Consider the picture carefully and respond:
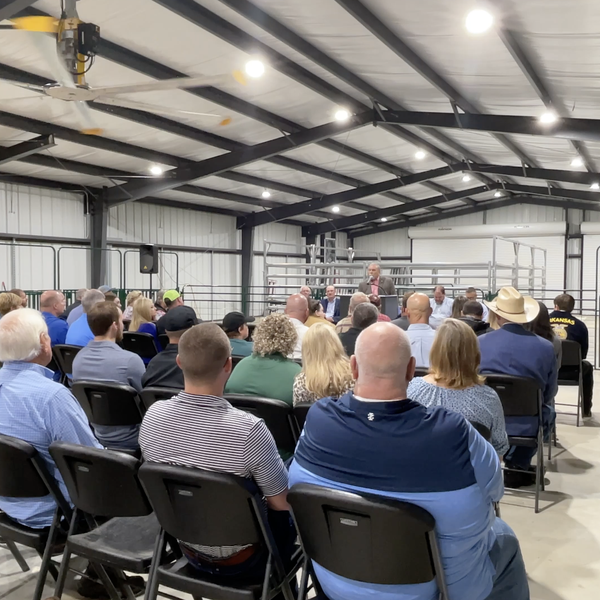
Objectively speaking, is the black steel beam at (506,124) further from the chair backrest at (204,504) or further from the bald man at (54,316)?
the chair backrest at (204,504)

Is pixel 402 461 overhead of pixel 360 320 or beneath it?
beneath

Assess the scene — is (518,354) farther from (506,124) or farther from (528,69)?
(506,124)

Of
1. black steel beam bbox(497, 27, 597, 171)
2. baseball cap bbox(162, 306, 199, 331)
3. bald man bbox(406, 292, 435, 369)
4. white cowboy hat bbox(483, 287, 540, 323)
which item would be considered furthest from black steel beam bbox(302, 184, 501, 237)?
baseball cap bbox(162, 306, 199, 331)

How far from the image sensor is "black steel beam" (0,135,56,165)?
820cm

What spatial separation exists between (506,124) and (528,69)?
185cm

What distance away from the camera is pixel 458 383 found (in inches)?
103

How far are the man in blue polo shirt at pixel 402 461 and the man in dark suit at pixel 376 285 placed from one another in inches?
251

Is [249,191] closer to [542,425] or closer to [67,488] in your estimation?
[542,425]

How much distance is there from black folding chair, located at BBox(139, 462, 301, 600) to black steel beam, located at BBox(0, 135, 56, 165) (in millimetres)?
7702

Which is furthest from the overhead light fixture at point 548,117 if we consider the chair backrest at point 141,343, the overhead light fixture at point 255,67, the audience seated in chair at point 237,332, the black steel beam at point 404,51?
the chair backrest at point 141,343

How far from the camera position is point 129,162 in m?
10.3

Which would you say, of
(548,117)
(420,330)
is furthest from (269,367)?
(548,117)

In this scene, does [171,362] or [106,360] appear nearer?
[171,362]

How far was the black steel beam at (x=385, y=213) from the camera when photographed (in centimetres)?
1664
